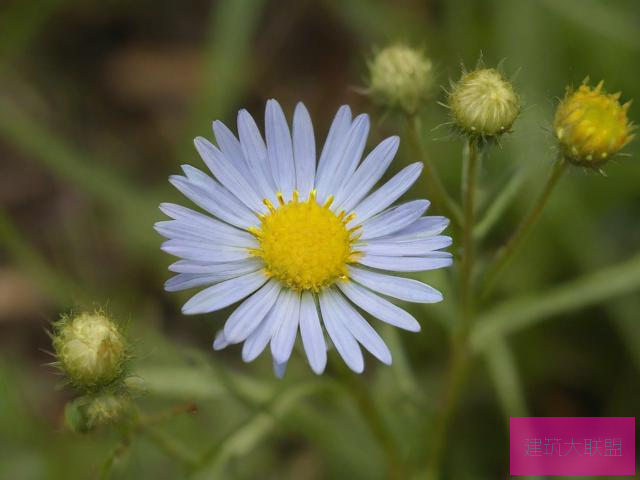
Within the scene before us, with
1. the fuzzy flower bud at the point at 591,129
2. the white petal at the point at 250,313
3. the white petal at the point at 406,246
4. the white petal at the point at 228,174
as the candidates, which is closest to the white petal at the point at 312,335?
the white petal at the point at 250,313

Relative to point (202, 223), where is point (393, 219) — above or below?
above

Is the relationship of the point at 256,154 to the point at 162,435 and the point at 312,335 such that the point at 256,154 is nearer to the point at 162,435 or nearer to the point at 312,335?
the point at 312,335

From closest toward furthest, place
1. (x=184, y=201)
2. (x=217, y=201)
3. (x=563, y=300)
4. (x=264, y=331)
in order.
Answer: (x=264, y=331) < (x=217, y=201) < (x=563, y=300) < (x=184, y=201)

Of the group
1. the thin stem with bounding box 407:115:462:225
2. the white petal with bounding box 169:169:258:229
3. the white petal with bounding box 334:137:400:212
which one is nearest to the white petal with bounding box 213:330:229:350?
the white petal with bounding box 169:169:258:229

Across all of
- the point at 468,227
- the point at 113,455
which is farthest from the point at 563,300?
the point at 113,455

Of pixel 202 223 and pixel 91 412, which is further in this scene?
pixel 202 223

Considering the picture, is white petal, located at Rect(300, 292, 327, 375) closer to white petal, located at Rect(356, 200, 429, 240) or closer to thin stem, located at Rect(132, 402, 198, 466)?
white petal, located at Rect(356, 200, 429, 240)
